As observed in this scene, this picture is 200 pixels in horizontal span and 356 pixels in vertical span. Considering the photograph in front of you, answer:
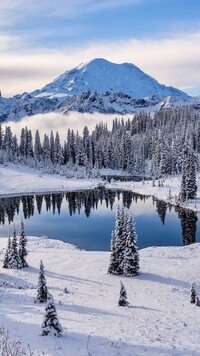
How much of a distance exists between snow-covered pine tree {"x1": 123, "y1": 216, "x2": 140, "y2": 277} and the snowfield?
44.8 inches

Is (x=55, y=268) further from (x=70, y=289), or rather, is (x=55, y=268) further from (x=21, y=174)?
Result: (x=21, y=174)

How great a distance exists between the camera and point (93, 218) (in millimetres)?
79625

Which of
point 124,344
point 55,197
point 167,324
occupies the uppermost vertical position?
point 124,344

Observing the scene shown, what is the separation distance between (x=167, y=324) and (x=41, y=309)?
6935mm

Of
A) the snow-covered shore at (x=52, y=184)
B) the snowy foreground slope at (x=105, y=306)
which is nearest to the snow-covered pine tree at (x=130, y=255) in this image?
the snowy foreground slope at (x=105, y=306)

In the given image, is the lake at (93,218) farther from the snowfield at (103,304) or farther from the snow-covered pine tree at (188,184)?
the snowfield at (103,304)

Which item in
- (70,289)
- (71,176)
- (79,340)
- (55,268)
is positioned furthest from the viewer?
(71,176)

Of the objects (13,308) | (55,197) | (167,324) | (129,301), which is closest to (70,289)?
(129,301)

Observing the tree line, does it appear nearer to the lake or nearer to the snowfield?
the lake

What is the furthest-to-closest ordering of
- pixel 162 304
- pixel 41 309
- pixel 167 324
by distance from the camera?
pixel 162 304, pixel 41 309, pixel 167 324

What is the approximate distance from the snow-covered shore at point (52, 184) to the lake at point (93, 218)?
439 cm

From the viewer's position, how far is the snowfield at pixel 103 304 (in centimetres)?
1588

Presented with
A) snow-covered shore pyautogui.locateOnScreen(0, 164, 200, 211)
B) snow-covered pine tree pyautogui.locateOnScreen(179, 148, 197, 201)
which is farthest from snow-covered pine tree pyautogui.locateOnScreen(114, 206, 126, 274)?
snow-covered shore pyautogui.locateOnScreen(0, 164, 200, 211)

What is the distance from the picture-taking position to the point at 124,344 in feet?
52.6
